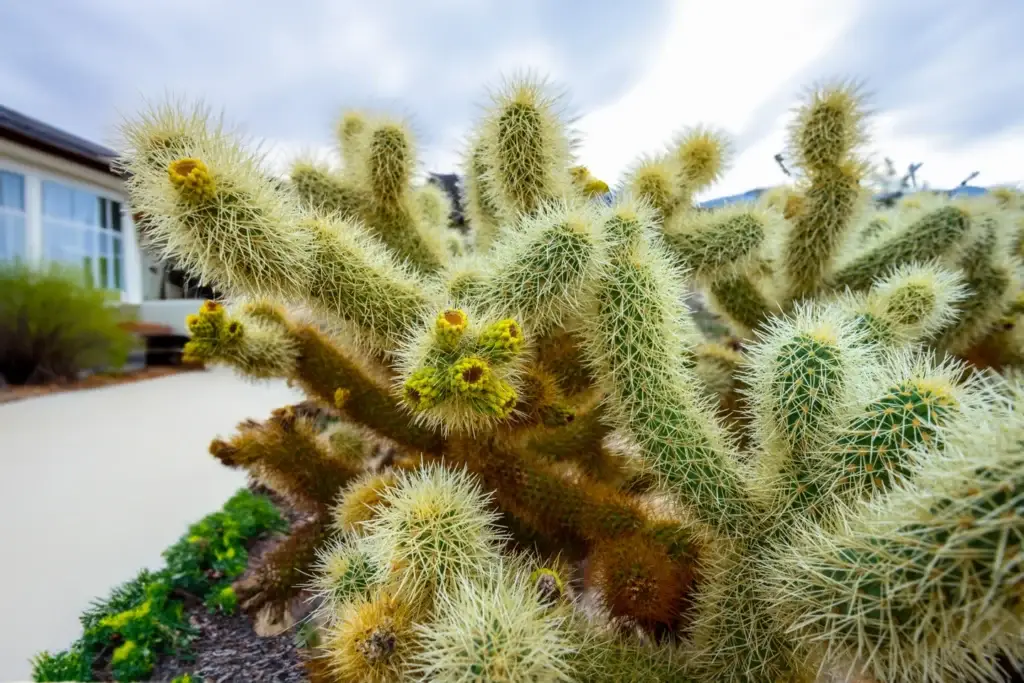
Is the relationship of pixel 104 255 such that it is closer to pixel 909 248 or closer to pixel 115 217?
pixel 115 217

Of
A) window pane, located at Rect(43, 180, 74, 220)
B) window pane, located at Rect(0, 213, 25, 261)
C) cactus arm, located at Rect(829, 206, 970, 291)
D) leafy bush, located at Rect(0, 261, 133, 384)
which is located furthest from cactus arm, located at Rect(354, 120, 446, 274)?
window pane, located at Rect(43, 180, 74, 220)

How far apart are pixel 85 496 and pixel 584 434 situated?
8.70 ft

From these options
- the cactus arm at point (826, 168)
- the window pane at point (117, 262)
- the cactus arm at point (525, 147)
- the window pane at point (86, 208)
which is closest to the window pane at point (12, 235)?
the window pane at point (86, 208)

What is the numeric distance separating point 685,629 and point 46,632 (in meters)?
1.80

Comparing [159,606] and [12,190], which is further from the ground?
[12,190]

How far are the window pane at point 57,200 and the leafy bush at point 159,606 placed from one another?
19.5ft

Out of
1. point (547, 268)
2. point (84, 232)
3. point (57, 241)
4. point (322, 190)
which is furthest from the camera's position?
point (84, 232)

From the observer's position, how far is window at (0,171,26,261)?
17.0 ft

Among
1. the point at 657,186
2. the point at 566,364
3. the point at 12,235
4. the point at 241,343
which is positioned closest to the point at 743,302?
the point at 657,186

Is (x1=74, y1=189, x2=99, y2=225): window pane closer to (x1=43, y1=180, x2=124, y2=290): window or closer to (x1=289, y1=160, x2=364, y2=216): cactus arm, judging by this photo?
(x1=43, y1=180, x2=124, y2=290): window

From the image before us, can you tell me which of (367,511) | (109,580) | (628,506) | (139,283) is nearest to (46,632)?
(109,580)

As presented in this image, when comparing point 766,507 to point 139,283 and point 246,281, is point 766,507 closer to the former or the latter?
point 246,281

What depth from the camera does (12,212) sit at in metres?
5.43

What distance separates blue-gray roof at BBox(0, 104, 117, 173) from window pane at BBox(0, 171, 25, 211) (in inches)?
24.1
